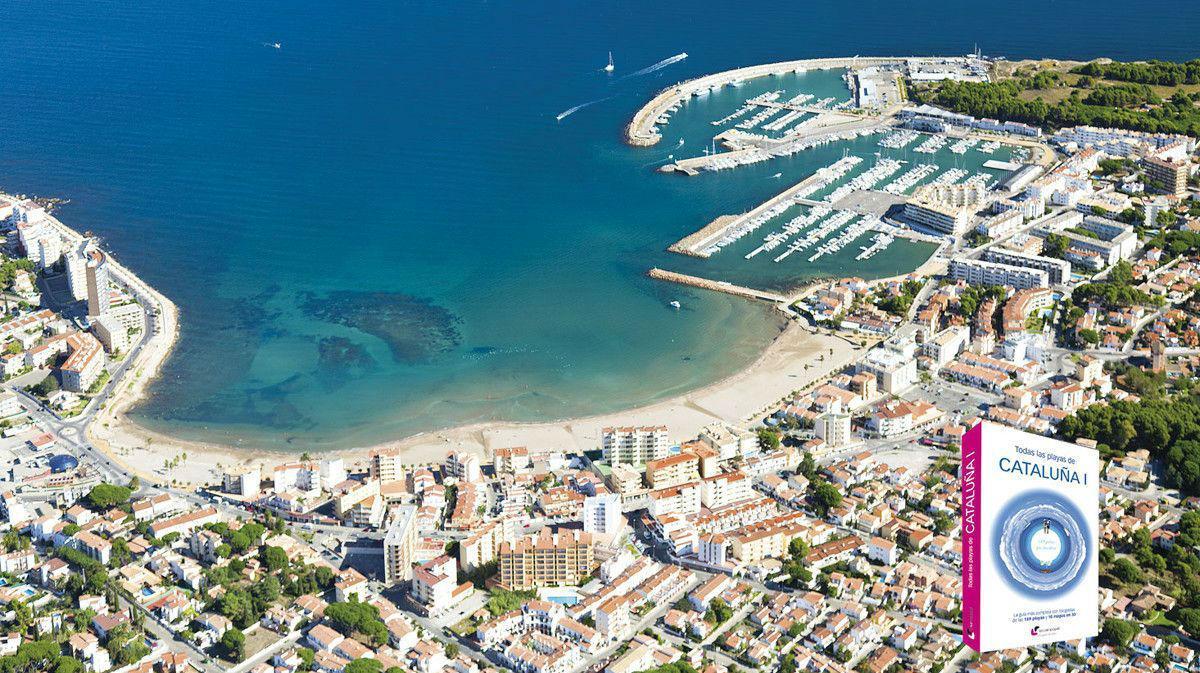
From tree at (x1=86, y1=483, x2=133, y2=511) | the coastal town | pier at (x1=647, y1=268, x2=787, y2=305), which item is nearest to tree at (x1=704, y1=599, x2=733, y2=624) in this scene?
the coastal town

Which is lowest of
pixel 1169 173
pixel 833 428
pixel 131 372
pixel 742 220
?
pixel 833 428

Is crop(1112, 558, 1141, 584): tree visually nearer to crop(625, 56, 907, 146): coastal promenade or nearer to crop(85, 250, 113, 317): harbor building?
crop(85, 250, 113, 317): harbor building

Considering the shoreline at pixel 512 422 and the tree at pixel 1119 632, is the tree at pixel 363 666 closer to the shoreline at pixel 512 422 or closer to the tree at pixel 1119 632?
the shoreline at pixel 512 422

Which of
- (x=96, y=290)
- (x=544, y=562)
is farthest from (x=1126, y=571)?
(x=96, y=290)

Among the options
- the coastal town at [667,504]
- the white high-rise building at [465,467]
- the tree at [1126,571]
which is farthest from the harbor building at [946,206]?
the white high-rise building at [465,467]

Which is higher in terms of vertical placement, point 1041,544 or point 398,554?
point 1041,544

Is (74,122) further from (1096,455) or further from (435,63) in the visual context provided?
(1096,455)

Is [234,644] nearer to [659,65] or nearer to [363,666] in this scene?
[363,666]

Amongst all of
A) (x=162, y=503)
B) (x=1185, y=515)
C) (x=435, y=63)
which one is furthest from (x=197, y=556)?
(x=435, y=63)
